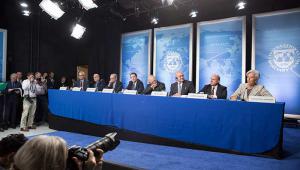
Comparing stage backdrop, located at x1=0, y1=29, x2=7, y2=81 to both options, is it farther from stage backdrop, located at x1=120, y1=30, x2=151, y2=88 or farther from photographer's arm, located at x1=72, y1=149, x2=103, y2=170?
photographer's arm, located at x1=72, y1=149, x2=103, y2=170

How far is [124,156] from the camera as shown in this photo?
309 centimetres

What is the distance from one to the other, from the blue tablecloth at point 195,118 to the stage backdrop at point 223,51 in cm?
299

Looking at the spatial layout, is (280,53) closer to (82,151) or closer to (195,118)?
(195,118)

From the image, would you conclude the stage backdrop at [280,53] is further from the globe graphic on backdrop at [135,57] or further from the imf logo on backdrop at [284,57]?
the globe graphic on backdrop at [135,57]

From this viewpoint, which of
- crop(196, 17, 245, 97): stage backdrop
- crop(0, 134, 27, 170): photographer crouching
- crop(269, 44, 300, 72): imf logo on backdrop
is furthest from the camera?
crop(196, 17, 245, 97): stage backdrop

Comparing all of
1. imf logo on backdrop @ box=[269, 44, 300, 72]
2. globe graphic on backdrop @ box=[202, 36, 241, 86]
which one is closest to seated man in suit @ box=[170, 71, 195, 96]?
globe graphic on backdrop @ box=[202, 36, 241, 86]

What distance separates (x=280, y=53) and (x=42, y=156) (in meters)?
5.71

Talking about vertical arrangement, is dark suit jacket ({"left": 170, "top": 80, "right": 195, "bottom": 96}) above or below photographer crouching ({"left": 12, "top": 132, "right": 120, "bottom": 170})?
above

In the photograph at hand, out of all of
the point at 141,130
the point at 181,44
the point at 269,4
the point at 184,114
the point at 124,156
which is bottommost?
the point at 124,156

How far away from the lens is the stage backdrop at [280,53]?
16.7 feet

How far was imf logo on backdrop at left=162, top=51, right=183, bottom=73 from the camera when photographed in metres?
6.65

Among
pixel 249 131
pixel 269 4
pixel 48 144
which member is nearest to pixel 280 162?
pixel 249 131

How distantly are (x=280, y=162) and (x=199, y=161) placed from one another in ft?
3.07

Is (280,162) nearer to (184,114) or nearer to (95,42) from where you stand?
(184,114)
